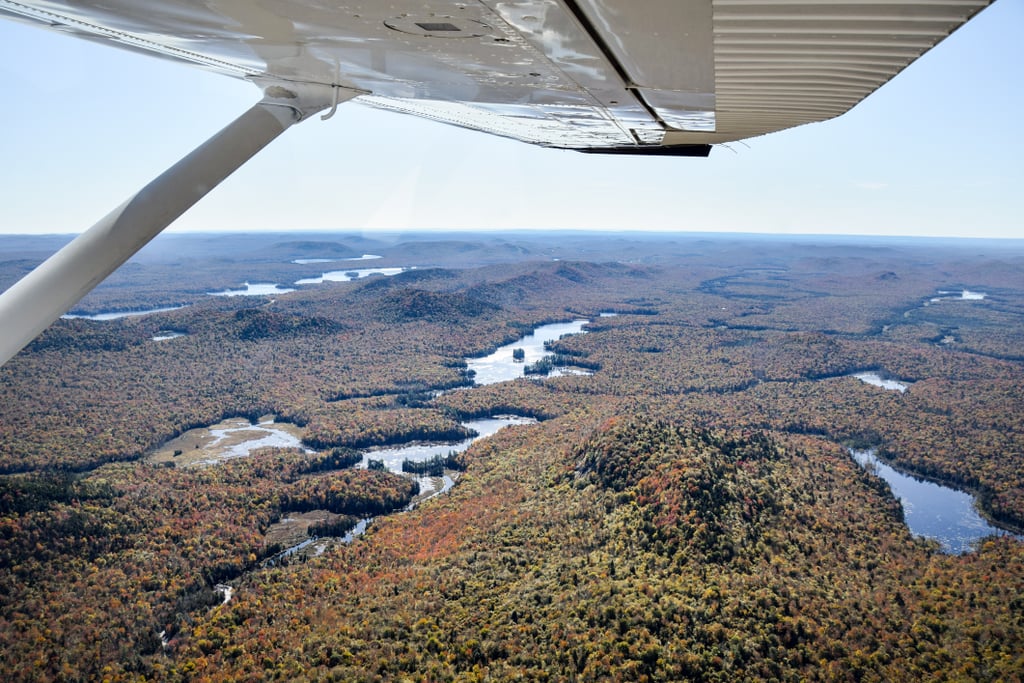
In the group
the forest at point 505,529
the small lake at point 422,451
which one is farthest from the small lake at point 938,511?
the small lake at point 422,451

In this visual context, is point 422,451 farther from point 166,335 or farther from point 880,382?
point 166,335

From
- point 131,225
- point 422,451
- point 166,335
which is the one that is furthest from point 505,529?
point 166,335

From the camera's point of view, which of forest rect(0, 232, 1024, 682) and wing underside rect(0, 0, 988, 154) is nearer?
wing underside rect(0, 0, 988, 154)

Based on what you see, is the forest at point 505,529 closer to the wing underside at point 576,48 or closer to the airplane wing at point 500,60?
the airplane wing at point 500,60

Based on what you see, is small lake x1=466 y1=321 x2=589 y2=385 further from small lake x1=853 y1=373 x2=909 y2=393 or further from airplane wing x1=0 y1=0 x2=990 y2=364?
airplane wing x1=0 y1=0 x2=990 y2=364

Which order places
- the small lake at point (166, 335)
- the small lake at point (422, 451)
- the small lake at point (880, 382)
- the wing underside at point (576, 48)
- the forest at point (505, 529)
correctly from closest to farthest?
the wing underside at point (576, 48) < the forest at point (505, 529) < the small lake at point (422, 451) < the small lake at point (880, 382) < the small lake at point (166, 335)

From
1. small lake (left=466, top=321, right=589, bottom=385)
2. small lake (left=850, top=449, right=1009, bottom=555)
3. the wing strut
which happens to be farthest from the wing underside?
small lake (left=466, top=321, right=589, bottom=385)

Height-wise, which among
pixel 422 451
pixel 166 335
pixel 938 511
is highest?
pixel 166 335
